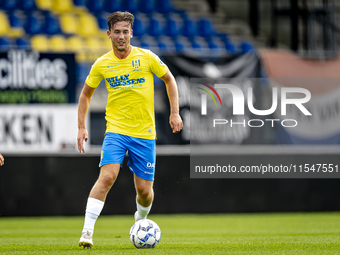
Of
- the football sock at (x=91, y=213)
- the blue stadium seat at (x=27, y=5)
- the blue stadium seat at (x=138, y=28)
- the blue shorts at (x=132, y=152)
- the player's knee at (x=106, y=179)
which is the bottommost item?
the football sock at (x=91, y=213)

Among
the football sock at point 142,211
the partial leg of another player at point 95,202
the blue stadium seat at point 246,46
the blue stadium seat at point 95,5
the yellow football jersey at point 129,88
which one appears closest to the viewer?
the partial leg of another player at point 95,202

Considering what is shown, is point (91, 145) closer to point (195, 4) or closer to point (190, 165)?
point (190, 165)

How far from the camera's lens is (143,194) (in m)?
5.92

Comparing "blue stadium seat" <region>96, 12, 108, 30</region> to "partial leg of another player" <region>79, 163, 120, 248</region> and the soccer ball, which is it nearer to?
"partial leg of another player" <region>79, 163, 120, 248</region>

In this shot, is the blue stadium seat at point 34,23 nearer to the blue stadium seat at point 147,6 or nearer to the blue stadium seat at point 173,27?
the blue stadium seat at point 147,6

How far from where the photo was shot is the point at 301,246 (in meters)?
5.68

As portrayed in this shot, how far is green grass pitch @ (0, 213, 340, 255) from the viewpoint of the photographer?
5434 millimetres

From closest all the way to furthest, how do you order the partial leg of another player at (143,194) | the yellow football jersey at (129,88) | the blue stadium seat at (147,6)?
1. the yellow football jersey at (129,88)
2. the partial leg of another player at (143,194)
3. the blue stadium seat at (147,6)

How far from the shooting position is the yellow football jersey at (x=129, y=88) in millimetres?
5645

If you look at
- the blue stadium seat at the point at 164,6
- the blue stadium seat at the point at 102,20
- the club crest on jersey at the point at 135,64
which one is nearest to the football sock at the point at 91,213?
the club crest on jersey at the point at 135,64

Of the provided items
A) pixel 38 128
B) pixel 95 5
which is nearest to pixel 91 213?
pixel 38 128

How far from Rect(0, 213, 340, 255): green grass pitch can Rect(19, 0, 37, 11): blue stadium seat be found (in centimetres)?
535

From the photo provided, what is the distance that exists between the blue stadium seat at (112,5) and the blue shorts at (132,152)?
815 cm

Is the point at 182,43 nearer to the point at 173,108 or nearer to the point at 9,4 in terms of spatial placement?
the point at 9,4
